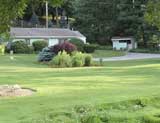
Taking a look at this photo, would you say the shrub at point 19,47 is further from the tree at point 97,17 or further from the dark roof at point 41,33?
the tree at point 97,17

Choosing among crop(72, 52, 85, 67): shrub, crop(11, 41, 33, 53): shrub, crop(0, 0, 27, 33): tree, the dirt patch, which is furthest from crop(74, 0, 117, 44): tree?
crop(0, 0, 27, 33): tree

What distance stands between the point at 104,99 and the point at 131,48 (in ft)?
238

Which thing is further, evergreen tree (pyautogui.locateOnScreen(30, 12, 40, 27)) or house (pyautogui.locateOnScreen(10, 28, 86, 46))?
evergreen tree (pyautogui.locateOnScreen(30, 12, 40, 27))

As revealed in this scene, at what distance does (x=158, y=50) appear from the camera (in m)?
81.5

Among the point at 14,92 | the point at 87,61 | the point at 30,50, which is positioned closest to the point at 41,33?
the point at 30,50

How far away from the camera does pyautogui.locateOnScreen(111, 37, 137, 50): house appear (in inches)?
3492

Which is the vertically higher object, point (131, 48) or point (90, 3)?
point (90, 3)

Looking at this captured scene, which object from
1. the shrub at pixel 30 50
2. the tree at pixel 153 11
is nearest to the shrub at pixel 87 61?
the shrub at pixel 30 50

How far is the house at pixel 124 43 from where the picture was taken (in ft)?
291

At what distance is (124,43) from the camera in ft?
293

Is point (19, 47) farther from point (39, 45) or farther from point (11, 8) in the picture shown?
point (11, 8)

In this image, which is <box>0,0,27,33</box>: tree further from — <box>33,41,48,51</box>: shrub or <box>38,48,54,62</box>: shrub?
<box>33,41,48,51</box>: shrub

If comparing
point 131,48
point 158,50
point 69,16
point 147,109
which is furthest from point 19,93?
point 69,16

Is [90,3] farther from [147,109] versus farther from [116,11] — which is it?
[147,109]
